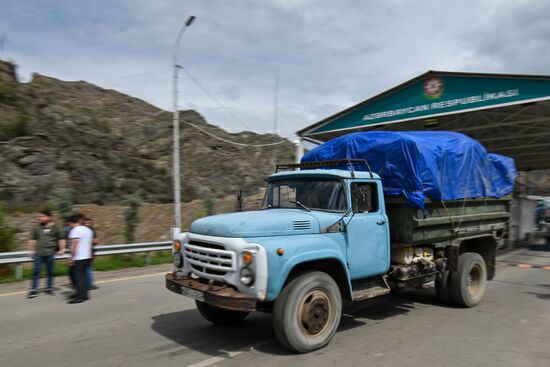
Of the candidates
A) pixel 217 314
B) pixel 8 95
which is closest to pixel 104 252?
pixel 217 314

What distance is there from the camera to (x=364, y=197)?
609 cm

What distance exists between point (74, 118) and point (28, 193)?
9.40m

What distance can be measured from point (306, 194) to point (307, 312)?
1.74 m

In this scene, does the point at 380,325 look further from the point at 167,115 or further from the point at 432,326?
the point at 167,115

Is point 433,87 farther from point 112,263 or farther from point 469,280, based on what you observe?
point 112,263

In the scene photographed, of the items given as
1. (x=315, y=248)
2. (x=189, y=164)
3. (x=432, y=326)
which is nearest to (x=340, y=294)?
(x=315, y=248)

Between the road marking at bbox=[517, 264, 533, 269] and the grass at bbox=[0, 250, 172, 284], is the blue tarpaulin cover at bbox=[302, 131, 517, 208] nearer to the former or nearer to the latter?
the road marking at bbox=[517, 264, 533, 269]

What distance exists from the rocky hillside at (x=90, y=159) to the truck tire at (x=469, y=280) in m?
21.8

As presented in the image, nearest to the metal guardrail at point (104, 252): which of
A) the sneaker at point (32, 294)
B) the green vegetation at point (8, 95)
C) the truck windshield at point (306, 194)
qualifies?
the sneaker at point (32, 294)

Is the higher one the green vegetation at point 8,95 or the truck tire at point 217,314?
the green vegetation at point 8,95

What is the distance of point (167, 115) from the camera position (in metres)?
58.5

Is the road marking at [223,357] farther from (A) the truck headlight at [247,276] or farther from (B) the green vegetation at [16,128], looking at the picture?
(B) the green vegetation at [16,128]

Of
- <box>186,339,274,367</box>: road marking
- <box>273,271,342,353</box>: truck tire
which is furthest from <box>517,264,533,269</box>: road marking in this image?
<box>186,339,274,367</box>: road marking

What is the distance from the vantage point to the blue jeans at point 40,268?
877 centimetres
